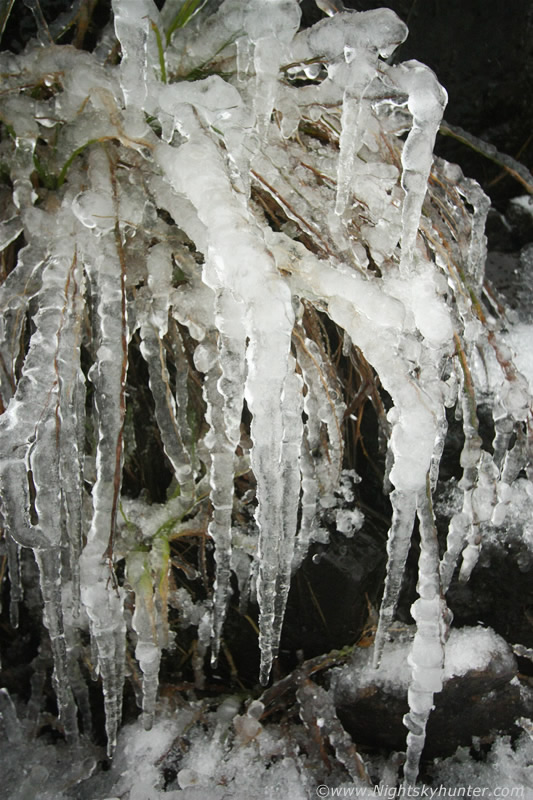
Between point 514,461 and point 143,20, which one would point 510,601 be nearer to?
point 514,461

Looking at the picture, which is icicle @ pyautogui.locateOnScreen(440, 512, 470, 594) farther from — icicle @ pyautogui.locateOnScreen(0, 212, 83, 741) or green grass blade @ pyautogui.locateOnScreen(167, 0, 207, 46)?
green grass blade @ pyautogui.locateOnScreen(167, 0, 207, 46)

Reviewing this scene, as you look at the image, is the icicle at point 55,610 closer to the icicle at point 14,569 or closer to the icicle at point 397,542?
the icicle at point 14,569

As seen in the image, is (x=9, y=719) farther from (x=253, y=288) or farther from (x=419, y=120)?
(x=419, y=120)

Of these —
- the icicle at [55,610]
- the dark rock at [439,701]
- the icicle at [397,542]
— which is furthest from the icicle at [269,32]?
the dark rock at [439,701]

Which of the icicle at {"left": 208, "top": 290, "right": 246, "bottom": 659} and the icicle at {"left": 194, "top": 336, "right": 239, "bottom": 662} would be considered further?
the icicle at {"left": 194, "top": 336, "right": 239, "bottom": 662}

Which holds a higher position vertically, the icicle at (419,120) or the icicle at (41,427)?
the icicle at (419,120)

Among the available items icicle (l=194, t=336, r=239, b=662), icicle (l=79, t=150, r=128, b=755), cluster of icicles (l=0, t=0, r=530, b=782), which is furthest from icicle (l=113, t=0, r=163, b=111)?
icicle (l=194, t=336, r=239, b=662)

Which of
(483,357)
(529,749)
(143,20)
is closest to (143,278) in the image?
(143,20)

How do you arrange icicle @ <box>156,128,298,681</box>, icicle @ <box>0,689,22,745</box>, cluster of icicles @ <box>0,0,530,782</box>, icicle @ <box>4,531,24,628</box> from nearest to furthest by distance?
1. icicle @ <box>156,128,298,681</box>
2. cluster of icicles @ <box>0,0,530,782</box>
3. icicle @ <box>4,531,24,628</box>
4. icicle @ <box>0,689,22,745</box>
